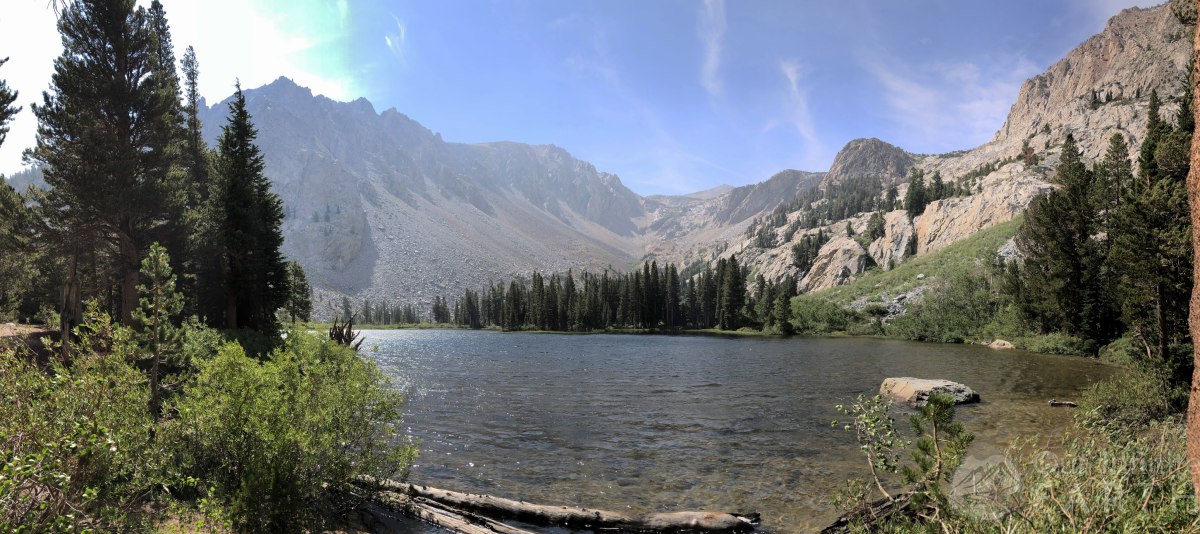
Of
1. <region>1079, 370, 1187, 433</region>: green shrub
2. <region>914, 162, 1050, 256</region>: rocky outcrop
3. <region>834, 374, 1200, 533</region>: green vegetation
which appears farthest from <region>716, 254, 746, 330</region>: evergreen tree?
<region>834, 374, 1200, 533</region>: green vegetation

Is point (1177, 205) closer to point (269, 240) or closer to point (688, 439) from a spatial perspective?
point (688, 439)

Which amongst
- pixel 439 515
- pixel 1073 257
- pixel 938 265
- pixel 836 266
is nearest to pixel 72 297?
pixel 439 515

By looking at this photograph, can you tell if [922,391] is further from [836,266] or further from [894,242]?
[894,242]

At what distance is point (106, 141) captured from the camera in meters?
32.7

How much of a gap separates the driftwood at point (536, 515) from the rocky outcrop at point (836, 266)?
7048 inches

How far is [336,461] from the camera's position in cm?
1030

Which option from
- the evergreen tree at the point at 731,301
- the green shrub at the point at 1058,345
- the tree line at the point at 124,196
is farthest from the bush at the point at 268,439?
the evergreen tree at the point at 731,301

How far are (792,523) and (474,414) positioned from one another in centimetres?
1844

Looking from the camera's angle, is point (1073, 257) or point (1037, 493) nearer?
point (1037, 493)

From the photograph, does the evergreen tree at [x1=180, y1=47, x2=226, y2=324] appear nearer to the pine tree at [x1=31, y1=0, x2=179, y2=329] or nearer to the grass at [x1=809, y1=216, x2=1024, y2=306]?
the pine tree at [x1=31, y1=0, x2=179, y2=329]

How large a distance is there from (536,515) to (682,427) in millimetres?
12718

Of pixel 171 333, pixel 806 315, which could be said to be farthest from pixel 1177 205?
pixel 806 315

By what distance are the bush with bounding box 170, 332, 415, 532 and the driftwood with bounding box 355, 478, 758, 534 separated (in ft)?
4.04

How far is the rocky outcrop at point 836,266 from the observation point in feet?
584
